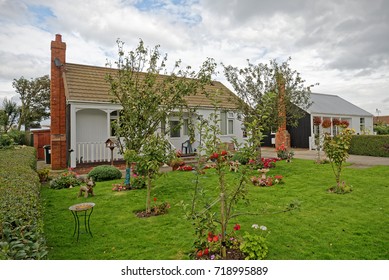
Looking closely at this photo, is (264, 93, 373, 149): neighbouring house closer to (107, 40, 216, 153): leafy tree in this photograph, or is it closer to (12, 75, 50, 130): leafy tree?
(107, 40, 216, 153): leafy tree

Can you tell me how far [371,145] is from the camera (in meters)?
17.5

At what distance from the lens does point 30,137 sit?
2223 centimetres

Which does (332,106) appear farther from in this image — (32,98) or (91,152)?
(32,98)

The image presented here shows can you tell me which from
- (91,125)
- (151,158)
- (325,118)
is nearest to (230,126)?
(91,125)

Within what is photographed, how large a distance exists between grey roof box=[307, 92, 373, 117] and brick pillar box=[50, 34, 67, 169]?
1934 centimetres

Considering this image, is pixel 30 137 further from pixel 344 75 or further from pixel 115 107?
pixel 344 75

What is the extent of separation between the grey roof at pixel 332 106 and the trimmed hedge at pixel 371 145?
5196mm

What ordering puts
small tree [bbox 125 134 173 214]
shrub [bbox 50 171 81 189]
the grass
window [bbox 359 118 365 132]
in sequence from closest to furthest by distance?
the grass, small tree [bbox 125 134 173 214], shrub [bbox 50 171 81 189], window [bbox 359 118 365 132]

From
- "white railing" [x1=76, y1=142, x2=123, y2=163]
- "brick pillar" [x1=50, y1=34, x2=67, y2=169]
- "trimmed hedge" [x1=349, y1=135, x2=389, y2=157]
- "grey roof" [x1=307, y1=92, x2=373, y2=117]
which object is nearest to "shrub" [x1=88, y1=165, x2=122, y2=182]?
"white railing" [x1=76, y1=142, x2=123, y2=163]

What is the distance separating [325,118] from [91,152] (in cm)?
2064

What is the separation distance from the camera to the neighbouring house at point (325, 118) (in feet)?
75.0

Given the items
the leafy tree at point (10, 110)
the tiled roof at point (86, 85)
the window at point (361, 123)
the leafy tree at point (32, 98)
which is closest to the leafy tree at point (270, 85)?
the tiled roof at point (86, 85)

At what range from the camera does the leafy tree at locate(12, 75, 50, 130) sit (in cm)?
3259

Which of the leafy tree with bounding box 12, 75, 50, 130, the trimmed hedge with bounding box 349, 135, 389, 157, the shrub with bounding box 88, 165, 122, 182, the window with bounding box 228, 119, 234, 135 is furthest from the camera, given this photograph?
the leafy tree with bounding box 12, 75, 50, 130
